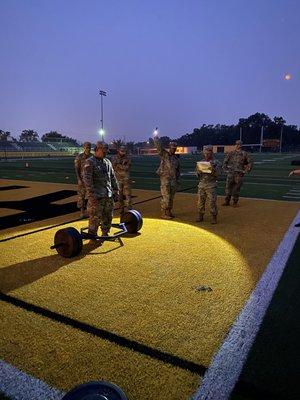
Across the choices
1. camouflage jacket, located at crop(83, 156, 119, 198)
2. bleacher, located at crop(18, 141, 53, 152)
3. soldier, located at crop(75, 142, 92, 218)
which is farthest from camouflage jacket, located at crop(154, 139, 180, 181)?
bleacher, located at crop(18, 141, 53, 152)

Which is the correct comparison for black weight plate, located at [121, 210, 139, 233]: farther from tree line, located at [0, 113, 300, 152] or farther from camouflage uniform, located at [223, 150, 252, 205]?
tree line, located at [0, 113, 300, 152]

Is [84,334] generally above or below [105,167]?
below

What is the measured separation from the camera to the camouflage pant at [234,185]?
11384mm

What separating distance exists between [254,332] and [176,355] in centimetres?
97

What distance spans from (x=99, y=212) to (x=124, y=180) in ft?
11.3

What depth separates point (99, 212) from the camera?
6.91m

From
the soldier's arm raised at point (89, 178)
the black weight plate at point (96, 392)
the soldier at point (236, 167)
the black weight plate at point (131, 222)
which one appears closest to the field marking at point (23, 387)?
the black weight plate at point (96, 392)

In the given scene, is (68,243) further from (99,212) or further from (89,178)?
(89,178)

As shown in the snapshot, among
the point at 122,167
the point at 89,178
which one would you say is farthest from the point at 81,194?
the point at 89,178

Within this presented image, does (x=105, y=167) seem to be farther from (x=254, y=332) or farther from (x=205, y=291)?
(x=254, y=332)

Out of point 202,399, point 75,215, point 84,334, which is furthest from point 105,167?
point 202,399

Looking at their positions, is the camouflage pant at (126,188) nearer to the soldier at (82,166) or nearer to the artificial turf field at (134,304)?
the soldier at (82,166)

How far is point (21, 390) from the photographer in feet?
9.11

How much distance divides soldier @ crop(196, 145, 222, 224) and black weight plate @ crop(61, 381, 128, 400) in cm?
669
